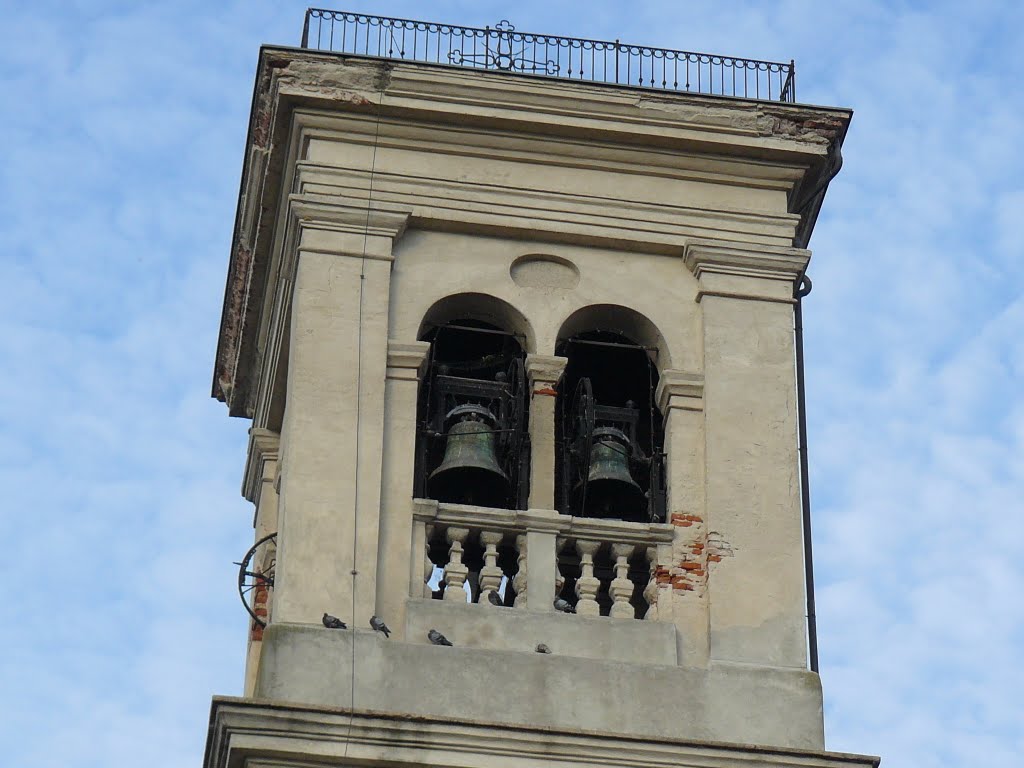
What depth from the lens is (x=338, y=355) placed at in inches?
743

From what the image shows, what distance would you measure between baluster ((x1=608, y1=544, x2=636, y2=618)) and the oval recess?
208cm

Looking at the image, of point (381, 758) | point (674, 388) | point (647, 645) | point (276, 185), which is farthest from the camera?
point (276, 185)

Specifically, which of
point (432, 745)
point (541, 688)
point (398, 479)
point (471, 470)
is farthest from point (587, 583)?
point (432, 745)

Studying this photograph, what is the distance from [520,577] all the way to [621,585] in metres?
0.64

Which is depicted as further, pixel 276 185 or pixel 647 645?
pixel 276 185

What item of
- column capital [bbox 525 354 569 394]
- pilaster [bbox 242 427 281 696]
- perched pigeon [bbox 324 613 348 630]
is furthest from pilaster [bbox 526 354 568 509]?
pilaster [bbox 242 427 281 696]

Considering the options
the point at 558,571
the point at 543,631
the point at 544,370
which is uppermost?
the point at 544,370

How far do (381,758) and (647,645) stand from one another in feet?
6.62

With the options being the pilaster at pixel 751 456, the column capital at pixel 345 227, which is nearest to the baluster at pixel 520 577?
the pilaster at pixel 751 456

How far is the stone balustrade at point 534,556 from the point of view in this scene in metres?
18.3

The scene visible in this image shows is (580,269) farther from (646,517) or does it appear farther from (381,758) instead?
(381,758)

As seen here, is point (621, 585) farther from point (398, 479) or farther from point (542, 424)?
point (398, 479)

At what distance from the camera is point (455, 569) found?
18312 mm

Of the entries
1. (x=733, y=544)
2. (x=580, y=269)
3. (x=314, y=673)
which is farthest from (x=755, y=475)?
(x=314, y=673)
